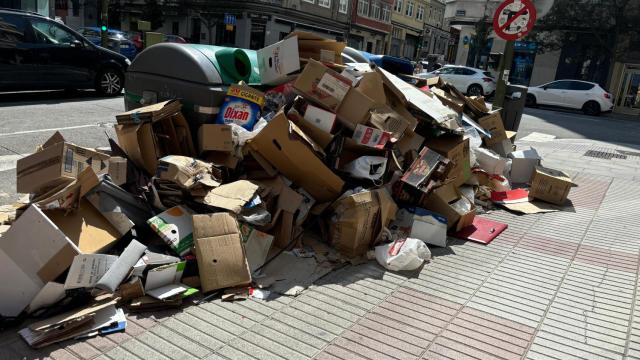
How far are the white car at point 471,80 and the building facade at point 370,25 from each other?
898 inches

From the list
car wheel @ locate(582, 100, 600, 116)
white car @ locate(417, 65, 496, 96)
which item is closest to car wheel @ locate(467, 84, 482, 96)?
white car @ locate(417, 65, 496, 96)

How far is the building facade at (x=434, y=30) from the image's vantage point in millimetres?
66062

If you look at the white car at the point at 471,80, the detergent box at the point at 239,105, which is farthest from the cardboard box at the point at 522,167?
the white car at the point at 471,80

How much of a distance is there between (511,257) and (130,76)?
4.35m

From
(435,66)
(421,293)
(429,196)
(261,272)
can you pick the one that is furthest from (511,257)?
(435,66)

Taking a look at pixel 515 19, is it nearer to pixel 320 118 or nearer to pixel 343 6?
pixel 320 118

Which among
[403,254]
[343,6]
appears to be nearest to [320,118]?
[403,254]

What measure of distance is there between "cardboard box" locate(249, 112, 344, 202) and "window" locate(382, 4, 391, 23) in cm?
5117

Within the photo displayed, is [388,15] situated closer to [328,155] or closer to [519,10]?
[519,10]

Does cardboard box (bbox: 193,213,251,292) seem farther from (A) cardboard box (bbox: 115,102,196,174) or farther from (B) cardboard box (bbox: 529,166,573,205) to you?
(B) cardboard box (bbox: 529,166,573,205)

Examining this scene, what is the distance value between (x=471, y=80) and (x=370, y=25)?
27.9 m

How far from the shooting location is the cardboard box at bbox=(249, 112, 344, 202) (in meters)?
4.01

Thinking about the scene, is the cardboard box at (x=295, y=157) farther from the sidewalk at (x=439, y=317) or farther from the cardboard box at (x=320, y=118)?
the sidewalk at (x=439, y=317)

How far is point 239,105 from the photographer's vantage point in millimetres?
4531
